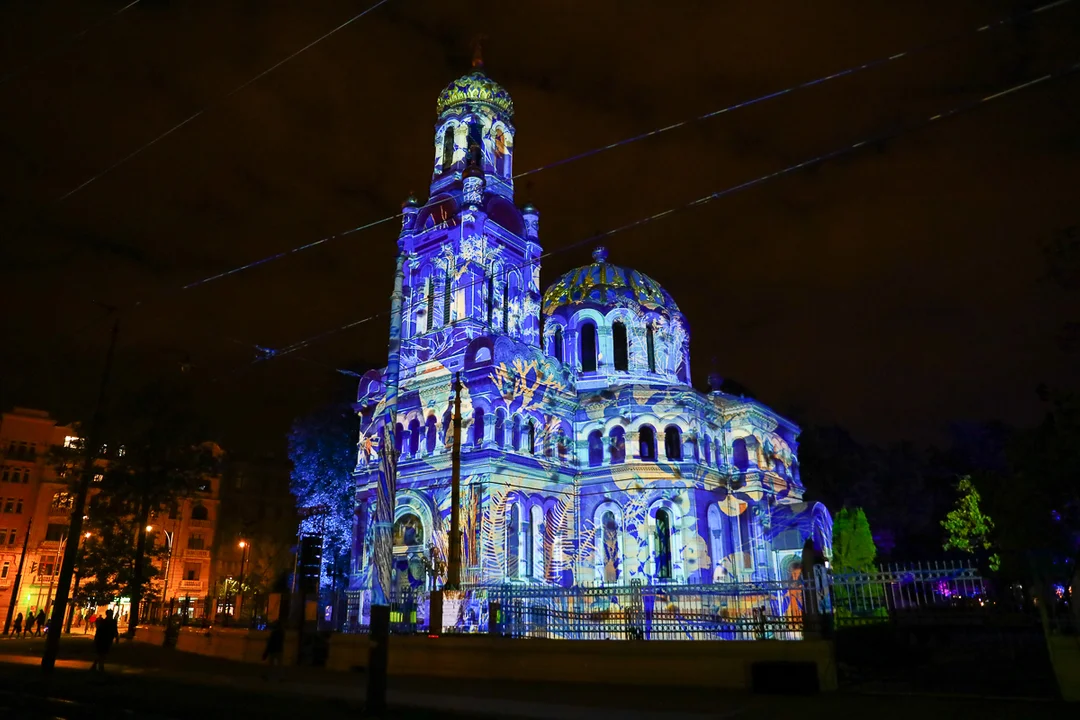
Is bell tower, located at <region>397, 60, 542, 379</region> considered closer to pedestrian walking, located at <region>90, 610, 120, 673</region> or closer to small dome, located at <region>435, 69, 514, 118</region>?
small dome, located at <region>435, 69, 514, 118</region>

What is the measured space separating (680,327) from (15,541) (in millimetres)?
41200

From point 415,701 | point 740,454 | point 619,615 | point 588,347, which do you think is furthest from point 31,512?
point 619,615

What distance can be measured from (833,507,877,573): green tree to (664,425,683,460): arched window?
933 centimetres

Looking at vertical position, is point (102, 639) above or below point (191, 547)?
below

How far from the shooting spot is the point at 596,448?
33281 millimetres

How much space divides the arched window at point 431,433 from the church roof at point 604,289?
35.4 feet

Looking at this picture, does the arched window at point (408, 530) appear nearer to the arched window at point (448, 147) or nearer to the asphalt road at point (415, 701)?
the asphalt road at point (415, 701)

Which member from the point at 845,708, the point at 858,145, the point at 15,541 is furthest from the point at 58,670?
the point at 15,541

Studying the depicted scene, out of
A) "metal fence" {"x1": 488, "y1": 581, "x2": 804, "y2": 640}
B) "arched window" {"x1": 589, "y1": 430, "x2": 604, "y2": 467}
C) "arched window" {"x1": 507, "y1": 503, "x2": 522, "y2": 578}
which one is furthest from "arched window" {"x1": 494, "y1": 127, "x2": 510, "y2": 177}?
"metal fence" {"x1": 488, "y1": 581, "x2": 804, "y2": 640}

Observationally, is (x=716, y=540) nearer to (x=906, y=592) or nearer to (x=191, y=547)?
(x=906, y=592)

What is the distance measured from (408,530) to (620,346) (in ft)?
47.0

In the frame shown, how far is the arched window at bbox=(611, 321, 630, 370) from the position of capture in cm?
3722

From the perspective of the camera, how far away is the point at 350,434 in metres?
40.2

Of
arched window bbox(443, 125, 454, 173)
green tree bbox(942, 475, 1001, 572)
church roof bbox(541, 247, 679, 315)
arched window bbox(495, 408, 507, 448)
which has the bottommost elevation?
green tree bbox(942, 475, 1001, 572)
